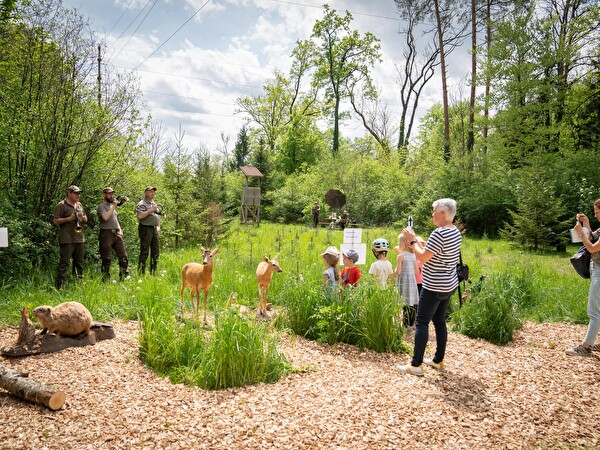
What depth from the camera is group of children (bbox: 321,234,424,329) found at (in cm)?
545

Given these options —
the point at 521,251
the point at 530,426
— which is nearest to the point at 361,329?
the point at 530,426

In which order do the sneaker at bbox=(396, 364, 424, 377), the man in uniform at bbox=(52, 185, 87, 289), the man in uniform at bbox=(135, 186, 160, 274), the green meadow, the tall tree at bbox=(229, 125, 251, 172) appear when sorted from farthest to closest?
the tall tree at bbox=(229, 125, 251, 172) → the man in uniform at bbox=(135, 186, 160, 274) → the man in uniform at bbox=(52, 185, 87, 289) → the sneaker at bbox=(396, 364, 424, 377) → the green meadow

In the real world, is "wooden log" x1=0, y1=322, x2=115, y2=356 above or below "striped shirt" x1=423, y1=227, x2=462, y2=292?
below

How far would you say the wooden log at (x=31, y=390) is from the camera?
3.14 metres

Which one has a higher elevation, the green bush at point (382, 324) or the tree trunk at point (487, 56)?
the tree trunk at point (487, 56)

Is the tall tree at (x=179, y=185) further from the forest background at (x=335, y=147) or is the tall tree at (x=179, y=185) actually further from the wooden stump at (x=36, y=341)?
the wooden stump at (x=36, y=341)

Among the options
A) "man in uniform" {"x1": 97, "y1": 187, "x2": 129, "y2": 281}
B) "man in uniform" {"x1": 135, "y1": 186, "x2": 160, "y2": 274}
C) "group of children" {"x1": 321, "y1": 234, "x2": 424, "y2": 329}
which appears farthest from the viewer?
"man in uniform" {"x1": 135, "y1": 186, "x2": 160, "y2": 274}

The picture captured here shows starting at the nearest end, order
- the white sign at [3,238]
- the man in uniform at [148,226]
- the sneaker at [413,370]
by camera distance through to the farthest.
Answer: the sneaker at [413,370]
the white sign at [3,238]
the man in uniform at [148,226]

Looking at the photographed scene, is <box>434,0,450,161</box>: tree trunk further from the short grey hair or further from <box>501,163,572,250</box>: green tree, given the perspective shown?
the short grey hair

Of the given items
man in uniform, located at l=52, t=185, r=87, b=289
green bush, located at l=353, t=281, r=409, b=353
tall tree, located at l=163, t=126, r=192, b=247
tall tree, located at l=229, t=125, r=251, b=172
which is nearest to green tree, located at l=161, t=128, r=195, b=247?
tall tree, located at l=163, t=126, r=192, b=247

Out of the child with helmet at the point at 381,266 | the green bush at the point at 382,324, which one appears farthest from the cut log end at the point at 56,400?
the child with helmet at the point at 381,266

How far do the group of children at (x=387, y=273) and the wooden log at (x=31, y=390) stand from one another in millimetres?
3084

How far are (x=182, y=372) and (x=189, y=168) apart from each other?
8.40 m

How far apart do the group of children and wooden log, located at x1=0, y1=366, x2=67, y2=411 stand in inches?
121
